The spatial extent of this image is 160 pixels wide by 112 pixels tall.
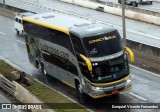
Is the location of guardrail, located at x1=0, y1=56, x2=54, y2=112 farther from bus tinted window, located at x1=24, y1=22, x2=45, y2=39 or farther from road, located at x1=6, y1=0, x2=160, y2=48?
road, located at x1=6, y1=0, x2=160, y2=48

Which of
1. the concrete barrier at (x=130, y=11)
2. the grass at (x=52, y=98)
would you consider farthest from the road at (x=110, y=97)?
the concrete barrier at (x=130, y=11)

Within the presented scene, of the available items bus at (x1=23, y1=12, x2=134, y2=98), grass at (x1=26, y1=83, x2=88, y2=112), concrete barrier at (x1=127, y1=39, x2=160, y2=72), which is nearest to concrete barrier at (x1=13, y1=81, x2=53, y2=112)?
grass at (x1=26, y1=83, x2=88, y2=112)

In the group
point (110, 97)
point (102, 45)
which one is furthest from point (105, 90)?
point (102, 45)

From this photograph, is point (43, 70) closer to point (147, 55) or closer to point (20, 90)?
point (20, 90)

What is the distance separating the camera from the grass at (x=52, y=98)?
58.1 ft

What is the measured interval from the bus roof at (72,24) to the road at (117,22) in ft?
41.1

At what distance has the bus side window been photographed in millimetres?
19859

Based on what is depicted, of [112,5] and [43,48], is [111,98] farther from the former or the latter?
[112,5]

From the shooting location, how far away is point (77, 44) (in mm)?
20203

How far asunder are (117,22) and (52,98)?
2618 centimetres

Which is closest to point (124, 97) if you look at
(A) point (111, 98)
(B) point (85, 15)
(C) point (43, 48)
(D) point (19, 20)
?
(A) point (111, 98)

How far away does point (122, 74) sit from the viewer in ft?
65.8

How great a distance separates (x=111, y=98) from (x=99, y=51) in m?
2.86

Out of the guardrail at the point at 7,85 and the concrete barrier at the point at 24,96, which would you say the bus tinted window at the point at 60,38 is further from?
the guardrail at the point at 7,85
